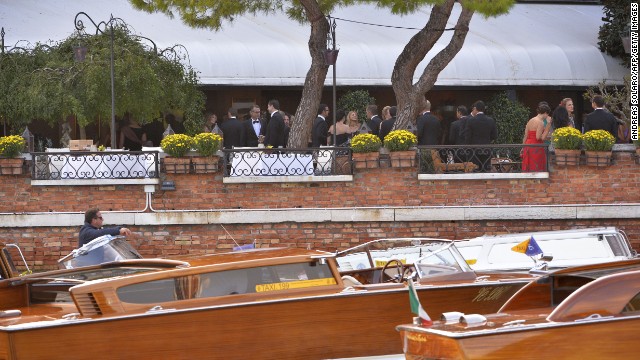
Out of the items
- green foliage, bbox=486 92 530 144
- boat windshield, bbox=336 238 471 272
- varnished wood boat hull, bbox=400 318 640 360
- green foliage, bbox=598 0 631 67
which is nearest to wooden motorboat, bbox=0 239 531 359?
boat windshield, bbox=336 238 471 272

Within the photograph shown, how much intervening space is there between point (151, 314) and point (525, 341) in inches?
130

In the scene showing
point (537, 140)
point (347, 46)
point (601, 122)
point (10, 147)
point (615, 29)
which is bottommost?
point (10, 147)

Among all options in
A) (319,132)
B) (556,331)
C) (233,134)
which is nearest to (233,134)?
(233,134)

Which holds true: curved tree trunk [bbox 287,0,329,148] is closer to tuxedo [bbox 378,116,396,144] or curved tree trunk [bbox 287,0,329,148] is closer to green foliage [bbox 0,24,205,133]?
tuxedo [bbox 378,116,396,144]

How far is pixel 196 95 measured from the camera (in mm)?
28266

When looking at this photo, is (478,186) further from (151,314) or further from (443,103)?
(443,103)

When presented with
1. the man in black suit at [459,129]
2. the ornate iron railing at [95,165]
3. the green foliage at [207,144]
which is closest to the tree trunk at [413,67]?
the man in black suit at [459,129]

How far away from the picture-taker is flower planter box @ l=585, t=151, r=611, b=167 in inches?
789

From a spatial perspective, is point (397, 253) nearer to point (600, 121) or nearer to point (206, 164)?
point (206, 164)

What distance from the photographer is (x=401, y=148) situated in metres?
20.0

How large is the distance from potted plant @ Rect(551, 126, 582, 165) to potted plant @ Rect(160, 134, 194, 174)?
5.55m

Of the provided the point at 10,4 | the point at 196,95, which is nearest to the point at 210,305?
the point at 196,95

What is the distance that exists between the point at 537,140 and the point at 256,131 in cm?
515

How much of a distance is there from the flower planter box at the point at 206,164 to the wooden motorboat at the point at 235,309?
7900 mm
